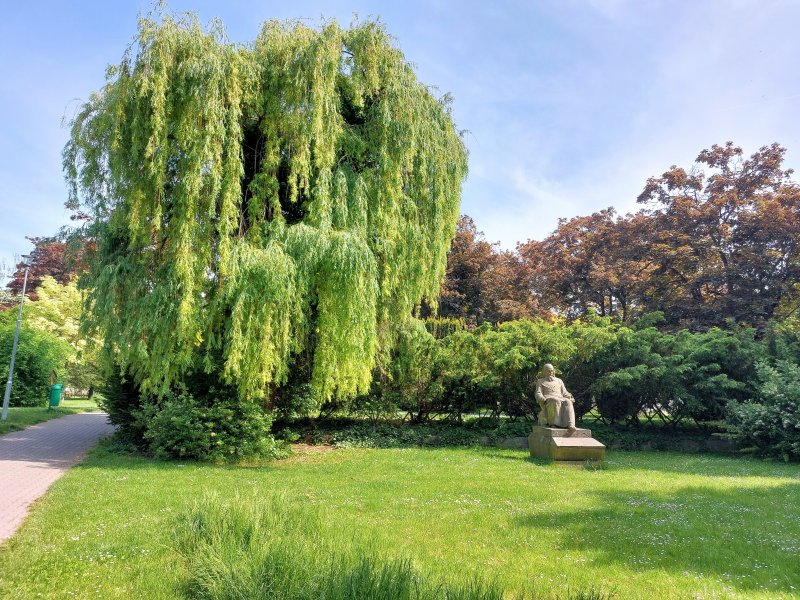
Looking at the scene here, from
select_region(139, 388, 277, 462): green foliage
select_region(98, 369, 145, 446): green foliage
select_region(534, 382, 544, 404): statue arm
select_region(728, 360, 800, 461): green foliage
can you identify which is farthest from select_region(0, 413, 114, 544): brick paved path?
select_region(728, 360, 800, 461): green foliage

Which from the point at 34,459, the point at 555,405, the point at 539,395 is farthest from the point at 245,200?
the point at 555,405

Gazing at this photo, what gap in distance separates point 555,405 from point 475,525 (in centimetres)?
621

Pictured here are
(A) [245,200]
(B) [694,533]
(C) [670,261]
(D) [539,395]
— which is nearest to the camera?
(B) [694,533]

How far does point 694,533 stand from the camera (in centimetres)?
534

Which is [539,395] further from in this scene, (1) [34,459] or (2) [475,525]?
A: (1) [34,459]

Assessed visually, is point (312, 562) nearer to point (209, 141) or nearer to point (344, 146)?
point (209, 141)

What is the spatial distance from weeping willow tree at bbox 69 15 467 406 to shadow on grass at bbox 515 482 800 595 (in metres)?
5.28

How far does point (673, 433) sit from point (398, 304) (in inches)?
374

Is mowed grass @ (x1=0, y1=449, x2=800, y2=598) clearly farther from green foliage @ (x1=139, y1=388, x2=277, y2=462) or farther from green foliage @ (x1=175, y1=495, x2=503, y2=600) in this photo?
green foliage @ (x1=139, y1=388, x2=277, y2=462)

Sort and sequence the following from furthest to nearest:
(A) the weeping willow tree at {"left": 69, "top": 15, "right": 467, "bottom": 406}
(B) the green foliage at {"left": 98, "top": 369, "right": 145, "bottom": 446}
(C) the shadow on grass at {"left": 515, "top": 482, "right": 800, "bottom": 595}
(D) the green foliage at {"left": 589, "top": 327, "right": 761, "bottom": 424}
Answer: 1. (D) the green foliage at {"left": 589, "top": 327, "right": 761, "bottom": 424}
2. (B) the green foliage at {"left": 98, "top": 369, "right": 145, "bottom": 446}
3. (A) the weeping willow tree at {"left": 69, "top": 15, "right": 467, "bottom": 406}
4. (C) the shadow on grass at {"left": 515, "top": 482, "right": 800, "bottom": 595}

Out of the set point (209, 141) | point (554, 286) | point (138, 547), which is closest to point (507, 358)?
point (209, 141)

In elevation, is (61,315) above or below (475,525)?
above

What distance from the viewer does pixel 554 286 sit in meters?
24.9

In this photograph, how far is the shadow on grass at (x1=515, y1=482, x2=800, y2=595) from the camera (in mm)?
4297
